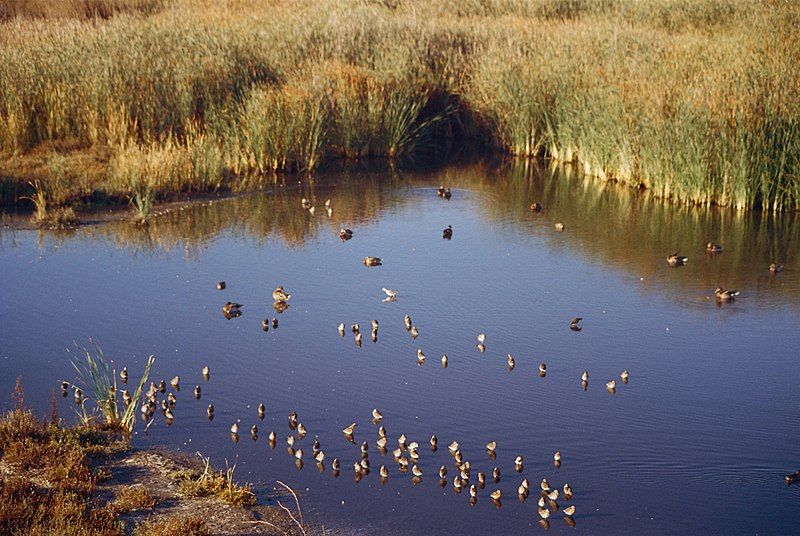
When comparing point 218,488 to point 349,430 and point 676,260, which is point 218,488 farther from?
point 676,260

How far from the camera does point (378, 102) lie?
21.4 metres

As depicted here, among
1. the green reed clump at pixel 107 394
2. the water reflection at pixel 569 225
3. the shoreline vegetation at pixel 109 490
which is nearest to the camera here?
the shoreline vegetation at pixel 109 490

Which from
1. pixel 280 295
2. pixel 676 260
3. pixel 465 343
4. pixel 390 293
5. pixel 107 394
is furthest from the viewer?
pixel 676 260

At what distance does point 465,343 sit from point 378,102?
11.0 meters

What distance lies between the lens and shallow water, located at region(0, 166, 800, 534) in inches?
324

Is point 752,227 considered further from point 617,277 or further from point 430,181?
point 430,181

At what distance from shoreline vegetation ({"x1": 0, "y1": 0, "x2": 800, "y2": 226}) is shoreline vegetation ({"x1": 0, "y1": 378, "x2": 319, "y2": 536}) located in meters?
8.30

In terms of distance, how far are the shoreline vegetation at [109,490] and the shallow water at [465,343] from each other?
0.38 meters

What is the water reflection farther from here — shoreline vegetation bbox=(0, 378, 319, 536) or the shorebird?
shoreline vegetation bbox=(0, 378, 319, 536)

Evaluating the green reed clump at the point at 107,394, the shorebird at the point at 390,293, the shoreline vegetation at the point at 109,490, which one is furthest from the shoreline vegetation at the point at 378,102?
the shoreline vegetation at the point at 109,490

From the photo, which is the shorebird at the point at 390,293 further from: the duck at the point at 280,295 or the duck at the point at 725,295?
the duck at the point at 725,295

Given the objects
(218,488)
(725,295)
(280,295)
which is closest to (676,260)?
(725,295)

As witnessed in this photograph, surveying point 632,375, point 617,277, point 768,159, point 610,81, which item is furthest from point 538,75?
point 632,375

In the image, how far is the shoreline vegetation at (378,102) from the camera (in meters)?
17.3
